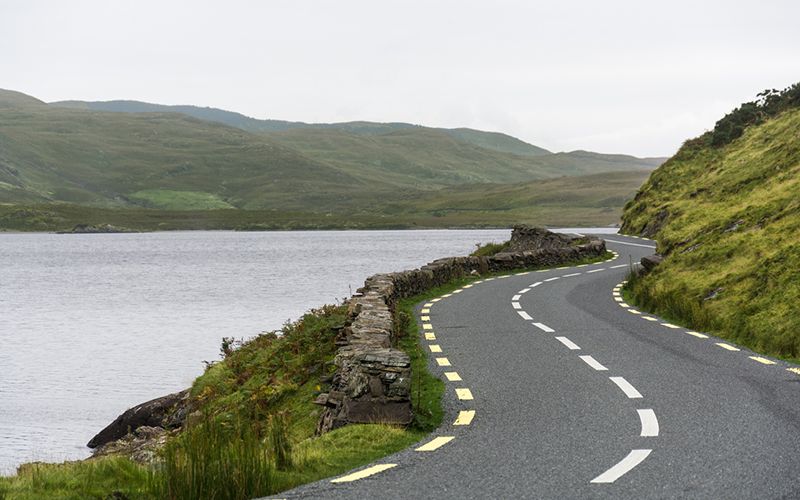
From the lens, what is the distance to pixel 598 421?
987 cm

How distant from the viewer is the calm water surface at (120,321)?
22.6 metres

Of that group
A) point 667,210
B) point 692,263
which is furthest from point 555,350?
point 667,210

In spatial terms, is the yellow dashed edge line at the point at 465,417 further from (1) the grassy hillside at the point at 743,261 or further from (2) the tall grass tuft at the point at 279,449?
(1) the grassy hillside at the point at 743,261

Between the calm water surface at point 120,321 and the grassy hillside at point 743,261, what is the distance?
13.0 meters

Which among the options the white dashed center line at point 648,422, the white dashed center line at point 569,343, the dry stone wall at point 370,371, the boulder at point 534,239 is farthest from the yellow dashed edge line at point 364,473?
the boulder at point 534,239

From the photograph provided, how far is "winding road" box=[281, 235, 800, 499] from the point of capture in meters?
7.40

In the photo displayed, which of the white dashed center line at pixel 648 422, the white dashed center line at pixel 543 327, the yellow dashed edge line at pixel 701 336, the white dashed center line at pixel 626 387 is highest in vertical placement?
the white dashed center line at pixel 648 422

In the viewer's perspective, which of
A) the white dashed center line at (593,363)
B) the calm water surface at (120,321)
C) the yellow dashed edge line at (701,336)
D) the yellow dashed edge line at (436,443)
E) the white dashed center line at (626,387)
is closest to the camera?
the yellow dashed edge line at (436,443)

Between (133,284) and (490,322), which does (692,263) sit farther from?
(133,284)

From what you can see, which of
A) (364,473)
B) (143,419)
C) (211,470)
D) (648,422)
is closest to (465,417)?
(648,422)

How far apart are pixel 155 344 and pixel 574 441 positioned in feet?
93.8

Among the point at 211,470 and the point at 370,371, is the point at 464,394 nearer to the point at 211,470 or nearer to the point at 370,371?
the point at 370,371

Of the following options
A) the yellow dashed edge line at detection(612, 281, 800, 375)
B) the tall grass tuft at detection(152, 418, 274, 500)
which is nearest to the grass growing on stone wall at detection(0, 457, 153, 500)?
the tall grass tuft at detection(152, 418, 274, 500)

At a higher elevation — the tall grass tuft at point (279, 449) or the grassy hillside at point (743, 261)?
the grassy hillside at point (743, 261)
